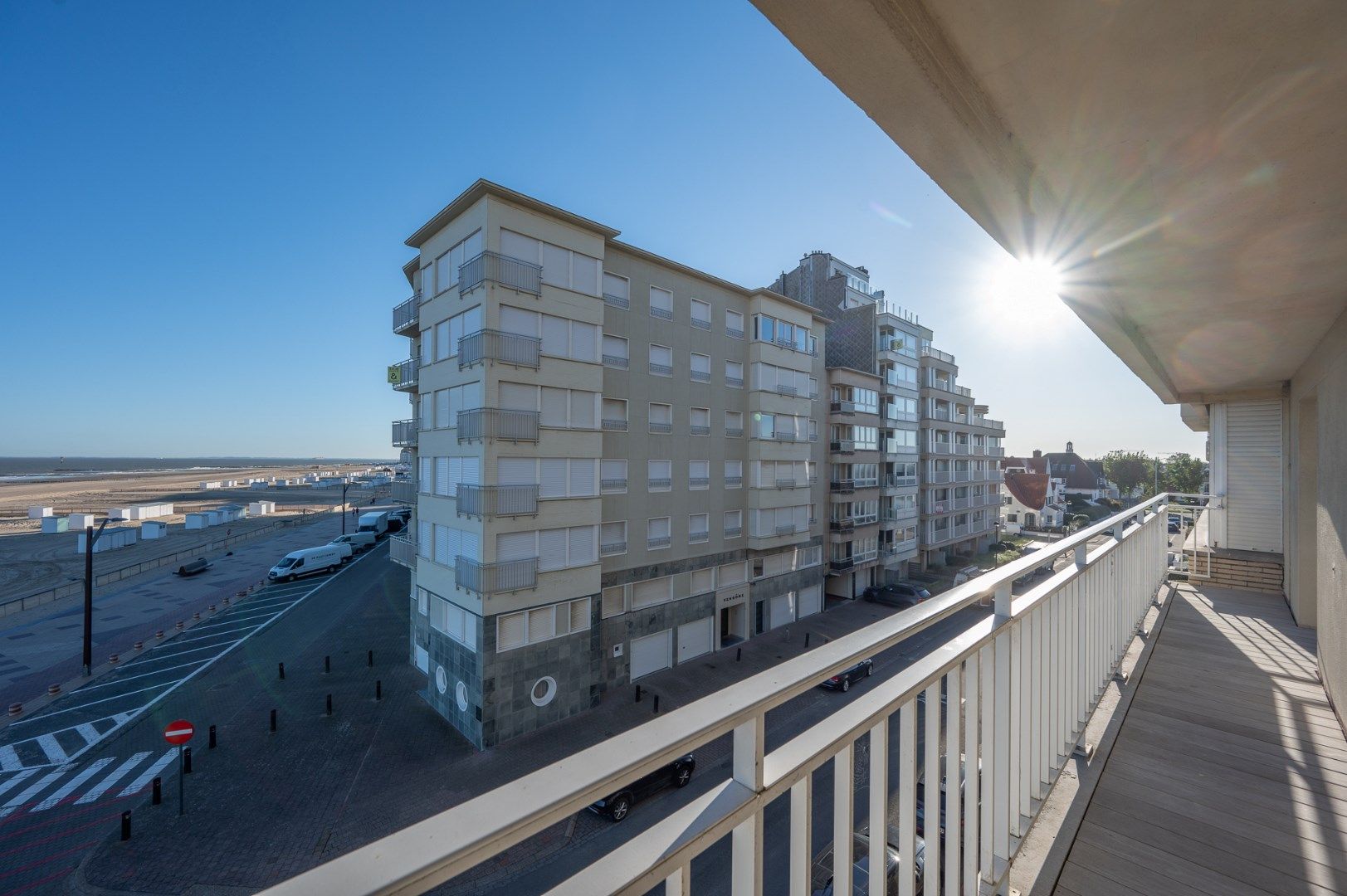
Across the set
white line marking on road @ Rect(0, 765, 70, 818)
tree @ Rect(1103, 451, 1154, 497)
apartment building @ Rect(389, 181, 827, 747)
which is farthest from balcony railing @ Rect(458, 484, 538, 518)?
tree @ Rect(1103, 451, 1154, 497)

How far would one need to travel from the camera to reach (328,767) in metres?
12.4

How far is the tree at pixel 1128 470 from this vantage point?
218 ft

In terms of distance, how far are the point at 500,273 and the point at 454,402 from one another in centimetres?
350

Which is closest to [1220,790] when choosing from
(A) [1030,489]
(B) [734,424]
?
(B) [734,424]

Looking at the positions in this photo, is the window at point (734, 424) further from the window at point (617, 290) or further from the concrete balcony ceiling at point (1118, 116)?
the concrete balcony ceiling at point (1118, 116)

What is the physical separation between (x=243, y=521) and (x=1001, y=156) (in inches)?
2648

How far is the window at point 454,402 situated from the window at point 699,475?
769cm

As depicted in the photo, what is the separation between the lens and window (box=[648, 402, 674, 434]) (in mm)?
17297

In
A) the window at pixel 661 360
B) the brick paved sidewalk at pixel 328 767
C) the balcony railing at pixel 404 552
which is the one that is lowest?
the brick paved sidewalk at pixel 328 767

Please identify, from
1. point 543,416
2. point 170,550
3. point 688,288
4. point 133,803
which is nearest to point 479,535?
point 543,416

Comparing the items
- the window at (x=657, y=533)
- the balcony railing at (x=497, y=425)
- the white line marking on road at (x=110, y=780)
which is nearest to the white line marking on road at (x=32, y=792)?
the white line marking on road at (x=110, y=780)

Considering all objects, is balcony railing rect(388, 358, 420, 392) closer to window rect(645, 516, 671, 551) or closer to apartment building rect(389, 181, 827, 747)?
apartment building rect(389, 181, 827, 747)

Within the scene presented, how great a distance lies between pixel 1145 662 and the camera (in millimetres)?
4902

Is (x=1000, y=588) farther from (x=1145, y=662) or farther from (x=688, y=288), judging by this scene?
(x=688, y=288)
